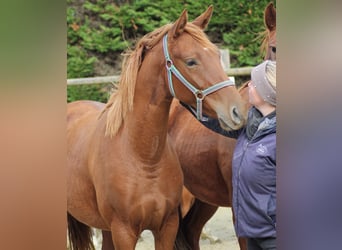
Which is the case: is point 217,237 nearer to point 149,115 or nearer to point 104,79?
point 104,79

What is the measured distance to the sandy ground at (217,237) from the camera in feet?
8.09

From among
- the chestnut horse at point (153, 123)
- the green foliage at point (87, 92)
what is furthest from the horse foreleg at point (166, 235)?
the green foliage at point (87, 92)

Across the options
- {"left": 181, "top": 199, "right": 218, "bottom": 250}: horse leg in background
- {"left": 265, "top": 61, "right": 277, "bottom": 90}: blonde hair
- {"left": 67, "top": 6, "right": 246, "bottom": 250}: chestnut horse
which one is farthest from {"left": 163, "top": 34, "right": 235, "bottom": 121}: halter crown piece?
{"left": 181, "top": 199, "right": 218, "bottom": 250}: horse leg in background

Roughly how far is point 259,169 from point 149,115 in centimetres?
37

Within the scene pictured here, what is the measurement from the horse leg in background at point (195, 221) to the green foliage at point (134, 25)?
683 mm

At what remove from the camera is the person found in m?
1.51

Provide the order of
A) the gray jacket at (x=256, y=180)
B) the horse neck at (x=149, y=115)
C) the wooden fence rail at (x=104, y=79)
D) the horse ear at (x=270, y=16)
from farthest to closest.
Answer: the wooden fence rail at (x=104, y=79) → the horse ear at (x=270, y=16) → the horse neck at (x=149, y=115) → the gray jacket at (x=256, y=180)

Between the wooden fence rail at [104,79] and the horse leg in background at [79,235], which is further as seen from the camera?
the wooden fence rail at [104,79]

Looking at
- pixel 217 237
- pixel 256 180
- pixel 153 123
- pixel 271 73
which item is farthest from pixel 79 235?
pixel 271 73

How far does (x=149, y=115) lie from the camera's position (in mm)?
1625

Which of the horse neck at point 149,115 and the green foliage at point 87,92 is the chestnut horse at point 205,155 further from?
the green foliage at point 87,92

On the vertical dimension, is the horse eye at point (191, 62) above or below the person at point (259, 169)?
above
